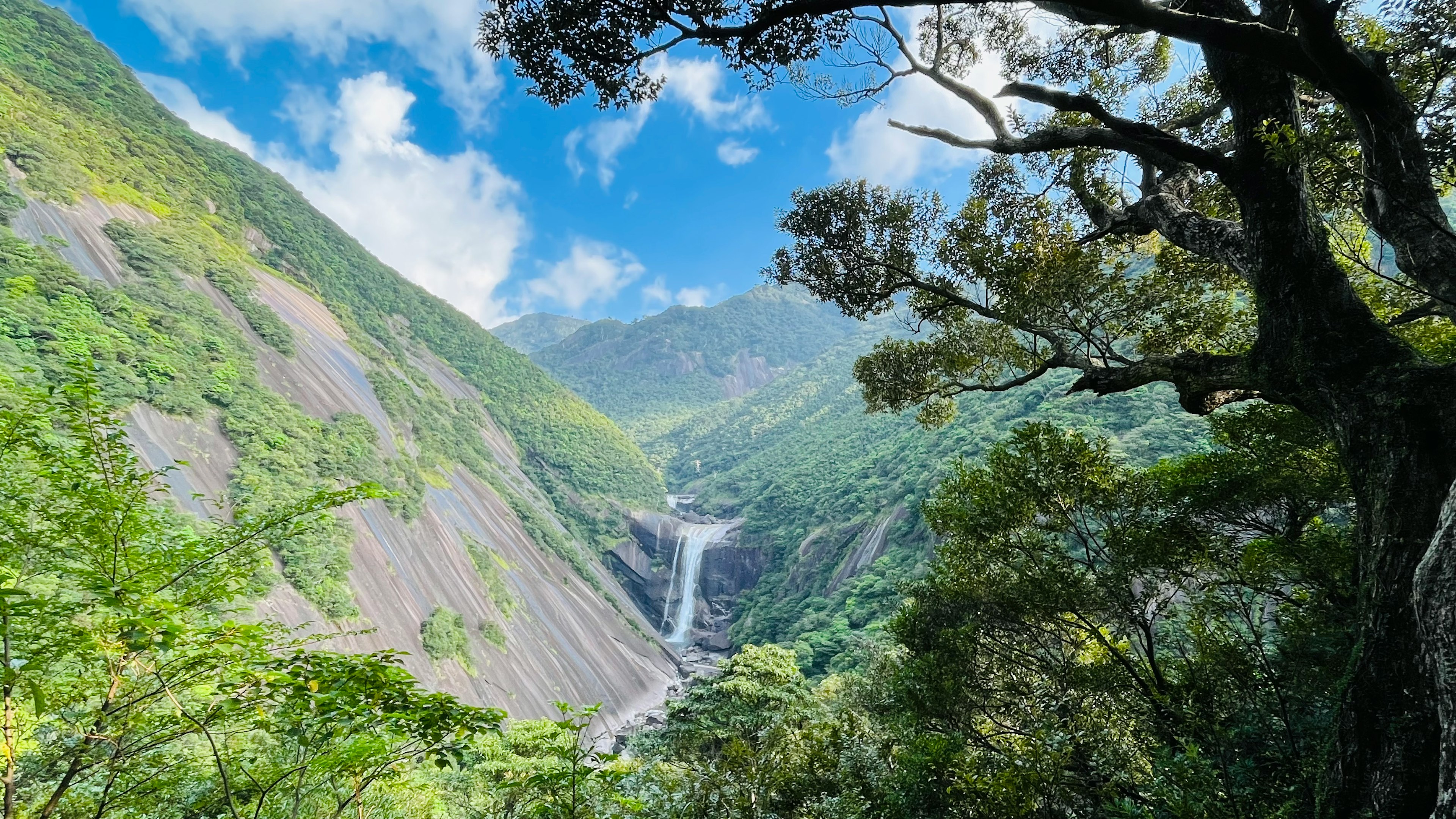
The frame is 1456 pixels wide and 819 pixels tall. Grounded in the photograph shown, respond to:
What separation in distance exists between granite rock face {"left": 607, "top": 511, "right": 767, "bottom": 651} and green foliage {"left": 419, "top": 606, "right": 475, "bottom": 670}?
25344 millimetres

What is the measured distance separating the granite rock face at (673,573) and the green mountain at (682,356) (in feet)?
209

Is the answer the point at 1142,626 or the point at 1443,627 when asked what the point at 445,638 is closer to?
the point at 1142,626

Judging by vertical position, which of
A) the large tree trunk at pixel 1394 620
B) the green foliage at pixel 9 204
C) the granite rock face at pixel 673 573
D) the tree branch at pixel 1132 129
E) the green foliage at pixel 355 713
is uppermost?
the green foliage at pixel 9 204

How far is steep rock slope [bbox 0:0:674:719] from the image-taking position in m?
19.9

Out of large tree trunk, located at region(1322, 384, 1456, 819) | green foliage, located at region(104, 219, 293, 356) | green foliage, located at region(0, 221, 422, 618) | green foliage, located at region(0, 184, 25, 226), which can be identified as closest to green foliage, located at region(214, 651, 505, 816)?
large tree trunk, located at region(1322, 384, 1456, 819)

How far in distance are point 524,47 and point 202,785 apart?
9.60 metres

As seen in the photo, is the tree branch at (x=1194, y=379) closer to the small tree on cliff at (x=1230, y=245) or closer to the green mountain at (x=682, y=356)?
the small tree on cliff at (x=1230, y=245)

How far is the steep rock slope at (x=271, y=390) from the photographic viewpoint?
19891 millimetres

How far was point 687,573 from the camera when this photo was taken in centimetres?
5428

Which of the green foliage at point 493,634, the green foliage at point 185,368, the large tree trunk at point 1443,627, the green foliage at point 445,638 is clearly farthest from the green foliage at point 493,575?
the large tree trunk at point 1443,627

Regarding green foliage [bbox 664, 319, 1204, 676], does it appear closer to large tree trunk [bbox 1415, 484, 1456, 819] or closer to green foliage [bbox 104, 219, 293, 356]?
large tree trunk [bbox 1415, 484, 1456, 819]

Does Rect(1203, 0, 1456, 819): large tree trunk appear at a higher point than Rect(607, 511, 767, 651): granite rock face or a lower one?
higher

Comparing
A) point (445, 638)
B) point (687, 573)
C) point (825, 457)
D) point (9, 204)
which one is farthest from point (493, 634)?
point (825, 457)

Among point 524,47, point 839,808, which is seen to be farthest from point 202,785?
point 524,47
